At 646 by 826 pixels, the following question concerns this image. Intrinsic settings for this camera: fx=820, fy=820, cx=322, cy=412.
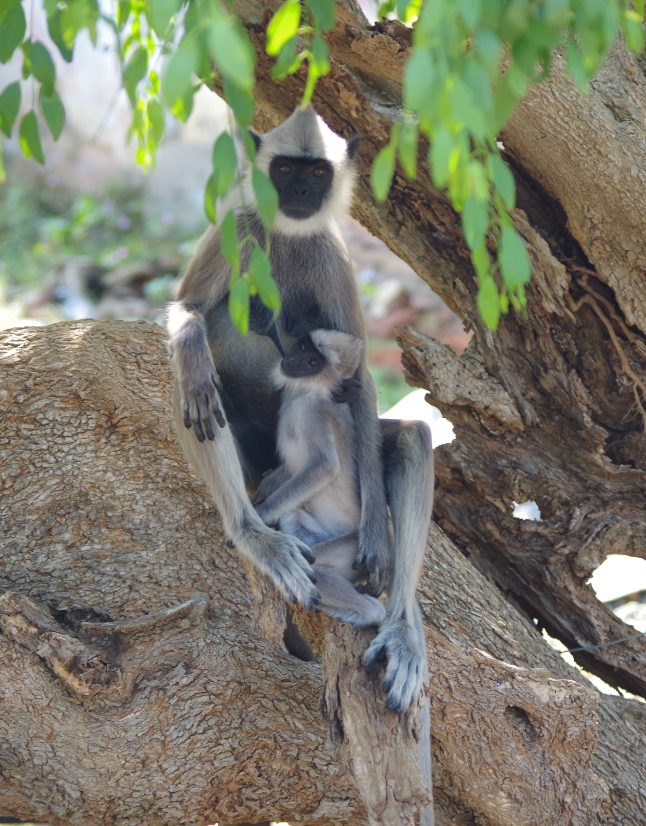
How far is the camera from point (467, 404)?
3617mm

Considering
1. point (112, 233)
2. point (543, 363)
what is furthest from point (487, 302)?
point (112, 233)

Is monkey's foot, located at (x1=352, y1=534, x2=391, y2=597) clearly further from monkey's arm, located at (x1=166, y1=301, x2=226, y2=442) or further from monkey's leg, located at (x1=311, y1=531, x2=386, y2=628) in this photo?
monkey's arm, located at (x1=166, y1=301, x2=226, y2=442)

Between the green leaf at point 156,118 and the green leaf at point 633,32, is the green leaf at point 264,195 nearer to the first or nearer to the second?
the green leaf at point 156,118

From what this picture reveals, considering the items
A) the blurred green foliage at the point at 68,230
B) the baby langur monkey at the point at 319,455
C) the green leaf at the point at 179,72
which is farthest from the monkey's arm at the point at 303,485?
the blurred green foliage at the point at 68,230

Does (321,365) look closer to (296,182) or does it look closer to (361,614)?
(296,182)

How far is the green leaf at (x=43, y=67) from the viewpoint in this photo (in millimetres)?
1383

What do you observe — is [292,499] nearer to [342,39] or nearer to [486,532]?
[486,532]

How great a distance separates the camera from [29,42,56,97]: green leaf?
4.54 ft

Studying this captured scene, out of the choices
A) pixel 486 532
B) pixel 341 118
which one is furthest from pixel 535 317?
pixel 341 118

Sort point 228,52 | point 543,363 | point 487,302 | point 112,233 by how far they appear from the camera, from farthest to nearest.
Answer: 1. point 112,233
2. point 543,363
3. point 487,302
4. point 228,52

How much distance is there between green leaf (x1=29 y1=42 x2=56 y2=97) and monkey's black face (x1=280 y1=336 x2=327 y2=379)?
5.12 feet

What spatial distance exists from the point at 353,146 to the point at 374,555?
1.68 metres

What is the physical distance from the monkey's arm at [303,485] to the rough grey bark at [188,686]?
0.35 m

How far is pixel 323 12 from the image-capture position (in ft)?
4.60
